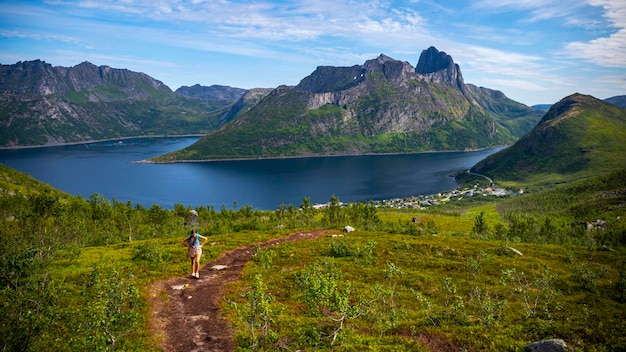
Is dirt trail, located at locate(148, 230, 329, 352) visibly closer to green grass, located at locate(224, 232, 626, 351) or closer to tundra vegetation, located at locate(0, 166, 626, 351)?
tundra vegetation, located at locate(0, 166, 626, 351)

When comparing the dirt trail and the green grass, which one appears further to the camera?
the green grass

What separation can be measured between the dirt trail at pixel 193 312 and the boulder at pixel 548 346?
1784 centimetres

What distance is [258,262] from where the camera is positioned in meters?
43.2

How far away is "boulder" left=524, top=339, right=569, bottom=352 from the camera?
19422 millimetres

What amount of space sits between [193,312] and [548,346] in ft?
78.0

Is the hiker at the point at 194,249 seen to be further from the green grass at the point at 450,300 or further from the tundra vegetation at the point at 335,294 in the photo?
the green grass at the point at 450,300

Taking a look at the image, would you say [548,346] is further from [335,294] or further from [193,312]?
[193,312]

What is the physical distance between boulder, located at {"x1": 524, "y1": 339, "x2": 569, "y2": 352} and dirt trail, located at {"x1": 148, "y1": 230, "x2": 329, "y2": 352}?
17840 mm

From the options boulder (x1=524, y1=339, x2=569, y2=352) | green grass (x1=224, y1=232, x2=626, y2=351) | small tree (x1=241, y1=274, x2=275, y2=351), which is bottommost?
green grass (x1=224, y1=232, x2=626, y2=351)

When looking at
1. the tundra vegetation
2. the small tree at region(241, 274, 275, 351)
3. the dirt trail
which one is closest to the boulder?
the tundra vegetation

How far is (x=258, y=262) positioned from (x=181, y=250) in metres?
11.9

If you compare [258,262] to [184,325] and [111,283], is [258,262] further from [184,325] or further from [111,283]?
[111,283]

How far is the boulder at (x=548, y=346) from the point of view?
19.4 meters

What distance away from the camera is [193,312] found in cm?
2662
